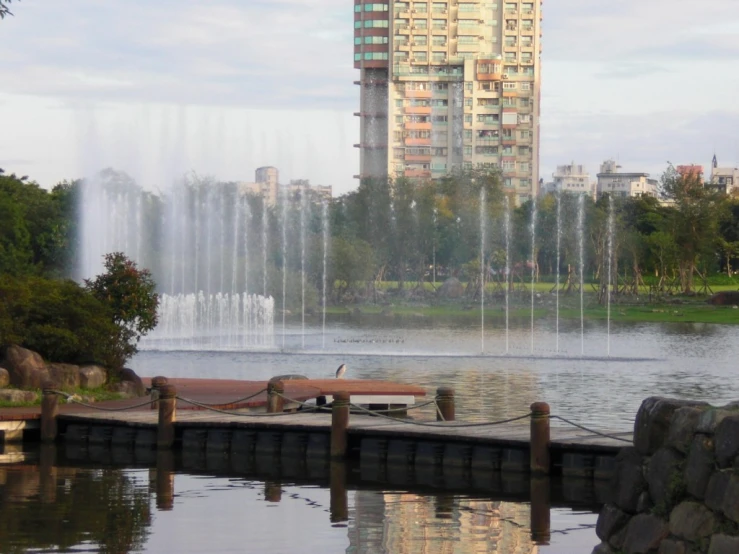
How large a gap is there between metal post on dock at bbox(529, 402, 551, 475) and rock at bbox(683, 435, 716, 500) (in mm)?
7997

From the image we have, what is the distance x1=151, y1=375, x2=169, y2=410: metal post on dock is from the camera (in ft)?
82.4

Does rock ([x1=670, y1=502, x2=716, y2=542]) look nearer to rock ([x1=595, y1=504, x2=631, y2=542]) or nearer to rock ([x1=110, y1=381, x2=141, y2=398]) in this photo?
rock ([x1=595, y1=504, x2=631, y2=542])

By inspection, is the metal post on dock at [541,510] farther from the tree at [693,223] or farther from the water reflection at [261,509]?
the tree at [693,223]

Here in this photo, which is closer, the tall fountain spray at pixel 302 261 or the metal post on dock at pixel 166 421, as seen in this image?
the metal post on dock at pixel 166 421

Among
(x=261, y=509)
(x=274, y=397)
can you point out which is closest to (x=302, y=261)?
(x=274, y=397)

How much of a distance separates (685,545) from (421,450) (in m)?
10.3

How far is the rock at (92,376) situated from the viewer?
1093 inches

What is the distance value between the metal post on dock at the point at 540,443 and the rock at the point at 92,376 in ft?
37.2

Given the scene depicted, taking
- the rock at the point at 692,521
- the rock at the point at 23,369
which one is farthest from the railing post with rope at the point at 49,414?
the rock at the point at 692,521

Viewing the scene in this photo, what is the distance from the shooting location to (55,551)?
14.8m

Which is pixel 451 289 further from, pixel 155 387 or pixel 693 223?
pixel 155 387

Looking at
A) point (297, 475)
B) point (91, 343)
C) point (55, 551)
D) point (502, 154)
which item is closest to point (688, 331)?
point (91, 343)

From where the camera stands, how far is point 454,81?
162 meters

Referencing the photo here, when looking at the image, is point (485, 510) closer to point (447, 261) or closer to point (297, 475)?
point (297, 475)
